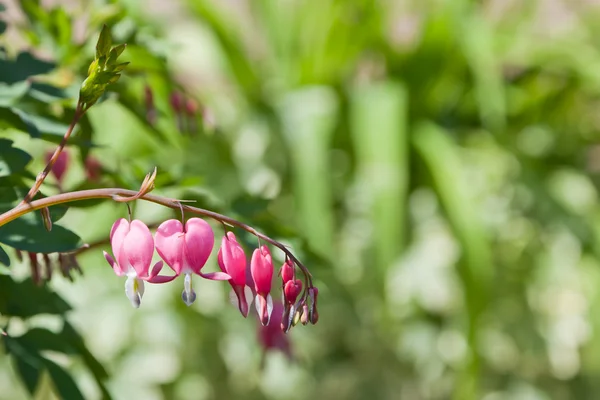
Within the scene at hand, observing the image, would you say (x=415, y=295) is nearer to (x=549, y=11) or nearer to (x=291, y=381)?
(x=291, y=381)

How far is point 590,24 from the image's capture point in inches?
77.5

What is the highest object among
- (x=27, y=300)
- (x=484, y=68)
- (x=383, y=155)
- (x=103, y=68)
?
(x=103, y=68)

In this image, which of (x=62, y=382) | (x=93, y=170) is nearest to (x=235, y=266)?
(x=62, y=382)

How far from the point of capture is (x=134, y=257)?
454mm

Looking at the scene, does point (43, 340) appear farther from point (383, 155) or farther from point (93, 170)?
point (383, 155)

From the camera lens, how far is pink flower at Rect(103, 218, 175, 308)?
0.45m

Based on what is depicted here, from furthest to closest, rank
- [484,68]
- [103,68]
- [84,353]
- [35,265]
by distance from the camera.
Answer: [484,68]
[84,353]
[35,265]
[103,68]

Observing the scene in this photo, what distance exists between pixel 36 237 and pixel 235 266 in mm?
131

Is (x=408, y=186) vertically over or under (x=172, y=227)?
under

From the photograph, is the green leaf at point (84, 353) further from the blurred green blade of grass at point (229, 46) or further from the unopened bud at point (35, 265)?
the blurred green blade of grass at point (229, 46)

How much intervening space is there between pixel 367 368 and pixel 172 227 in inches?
48.8

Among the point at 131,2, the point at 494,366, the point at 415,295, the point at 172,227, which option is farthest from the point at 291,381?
the point at 172,227

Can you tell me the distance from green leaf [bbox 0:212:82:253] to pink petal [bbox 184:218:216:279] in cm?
8

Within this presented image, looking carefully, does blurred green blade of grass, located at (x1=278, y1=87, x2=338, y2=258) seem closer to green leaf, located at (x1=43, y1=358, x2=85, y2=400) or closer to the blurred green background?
the blurred green background
